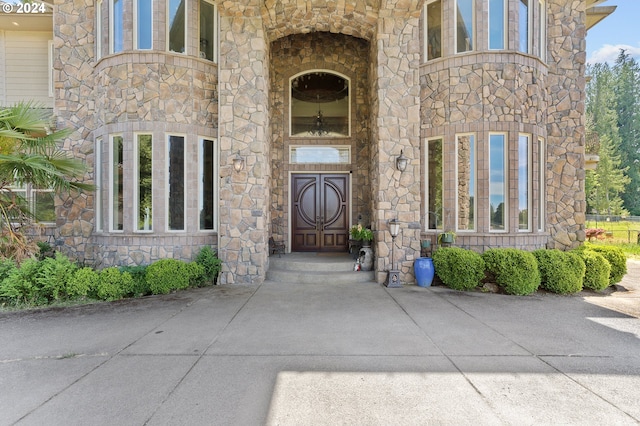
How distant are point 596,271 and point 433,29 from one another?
5.93 metres

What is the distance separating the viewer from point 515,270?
5859 mm

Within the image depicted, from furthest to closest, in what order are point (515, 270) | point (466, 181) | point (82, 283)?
point (466, 181), point (515, 270), point (82, 283)

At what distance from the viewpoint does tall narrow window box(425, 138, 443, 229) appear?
7039 mm

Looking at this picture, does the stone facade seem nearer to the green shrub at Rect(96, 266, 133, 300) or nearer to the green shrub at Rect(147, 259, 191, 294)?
the green shrub at Rect(147, 259, 191, 294)

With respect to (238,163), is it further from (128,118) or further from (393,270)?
(393,270)

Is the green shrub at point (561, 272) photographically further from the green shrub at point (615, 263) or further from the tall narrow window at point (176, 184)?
the tall narrow window at point (176, 184)

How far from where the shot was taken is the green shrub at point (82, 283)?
539 cm

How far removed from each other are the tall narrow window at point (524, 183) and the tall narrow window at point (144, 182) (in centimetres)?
760

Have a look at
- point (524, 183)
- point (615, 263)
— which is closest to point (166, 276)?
point (524, 183)

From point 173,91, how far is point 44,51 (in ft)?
16.2

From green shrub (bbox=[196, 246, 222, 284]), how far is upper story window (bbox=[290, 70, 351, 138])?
4072mm

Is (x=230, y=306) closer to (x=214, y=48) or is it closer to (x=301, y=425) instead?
(x=301, y=425)

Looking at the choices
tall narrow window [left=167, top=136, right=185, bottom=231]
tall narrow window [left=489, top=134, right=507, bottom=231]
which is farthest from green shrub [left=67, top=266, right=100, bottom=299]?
tall narrow window [left=489, top=134, right=507, bottom=231]

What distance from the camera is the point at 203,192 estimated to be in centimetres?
698
